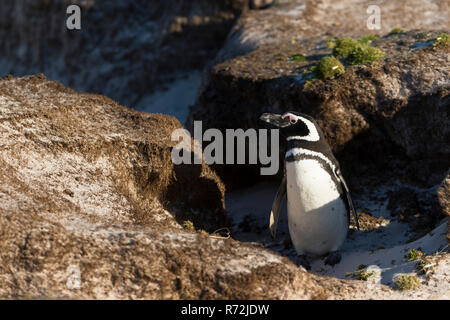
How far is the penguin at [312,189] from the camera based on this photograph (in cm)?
790

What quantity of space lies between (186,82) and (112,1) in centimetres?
401

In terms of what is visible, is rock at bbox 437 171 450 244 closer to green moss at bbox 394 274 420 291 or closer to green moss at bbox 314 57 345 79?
green moss at bbox 394 274 420 291

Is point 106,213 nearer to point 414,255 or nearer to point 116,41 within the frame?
point 414,255

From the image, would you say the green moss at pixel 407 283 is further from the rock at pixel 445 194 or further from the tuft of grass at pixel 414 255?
the rock at pixel 445 194

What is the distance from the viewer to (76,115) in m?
8.52

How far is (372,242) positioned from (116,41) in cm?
Result: 1095

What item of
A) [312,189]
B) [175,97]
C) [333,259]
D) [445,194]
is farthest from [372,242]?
[175,97]

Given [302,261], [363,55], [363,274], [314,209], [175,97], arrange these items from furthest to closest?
[175,97], [363,55], [302,261], [314,209], [363,274]

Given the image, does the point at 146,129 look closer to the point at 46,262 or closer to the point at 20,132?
the point at 20,132

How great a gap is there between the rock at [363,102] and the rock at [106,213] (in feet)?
6.04

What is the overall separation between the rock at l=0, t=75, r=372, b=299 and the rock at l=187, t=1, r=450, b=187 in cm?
184

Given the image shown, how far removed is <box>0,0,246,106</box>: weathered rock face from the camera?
16.4 metres

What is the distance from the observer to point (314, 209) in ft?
26.2

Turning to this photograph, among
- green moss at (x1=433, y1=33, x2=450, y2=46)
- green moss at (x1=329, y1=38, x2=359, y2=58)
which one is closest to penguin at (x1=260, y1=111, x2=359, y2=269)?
green moss at (x1=329, y1=38, x2=359, y2=58)
